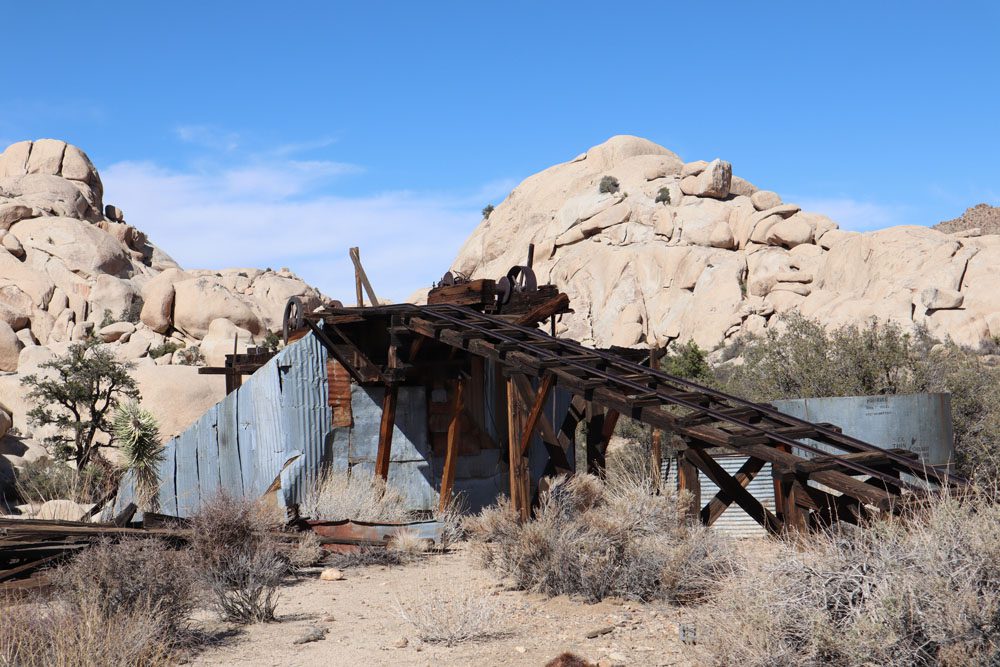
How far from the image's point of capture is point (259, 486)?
14.2 metres

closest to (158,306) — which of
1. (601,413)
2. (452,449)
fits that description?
(452,449)

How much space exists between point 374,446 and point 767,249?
37.1 meters

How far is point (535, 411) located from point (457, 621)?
4.04 metres

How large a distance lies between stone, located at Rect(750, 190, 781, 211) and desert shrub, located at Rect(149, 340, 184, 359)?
3193 centimetres

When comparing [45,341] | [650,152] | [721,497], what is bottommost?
[721,497]

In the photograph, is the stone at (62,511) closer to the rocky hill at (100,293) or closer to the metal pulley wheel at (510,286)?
the metal pulley wheel at (510,286)

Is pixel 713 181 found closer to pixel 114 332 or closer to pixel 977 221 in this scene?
pixel 977 221

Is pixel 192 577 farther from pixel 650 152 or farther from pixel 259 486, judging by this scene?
pixel 650 152

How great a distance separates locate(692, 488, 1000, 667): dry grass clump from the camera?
15.7 ft

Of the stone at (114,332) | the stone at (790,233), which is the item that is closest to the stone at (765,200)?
the stone at (790,233)

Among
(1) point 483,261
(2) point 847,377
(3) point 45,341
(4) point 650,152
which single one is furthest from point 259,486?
(4) point 650,152

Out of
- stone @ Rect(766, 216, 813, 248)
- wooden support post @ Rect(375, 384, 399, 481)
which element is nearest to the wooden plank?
wooden support post @ Rect(375, 384, 399, 481)

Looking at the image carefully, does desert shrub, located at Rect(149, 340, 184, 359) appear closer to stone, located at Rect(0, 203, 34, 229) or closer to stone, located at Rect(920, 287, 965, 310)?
stone, located at Rect(0, 203, 34, 229)

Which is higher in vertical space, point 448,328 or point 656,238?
point 656,238
